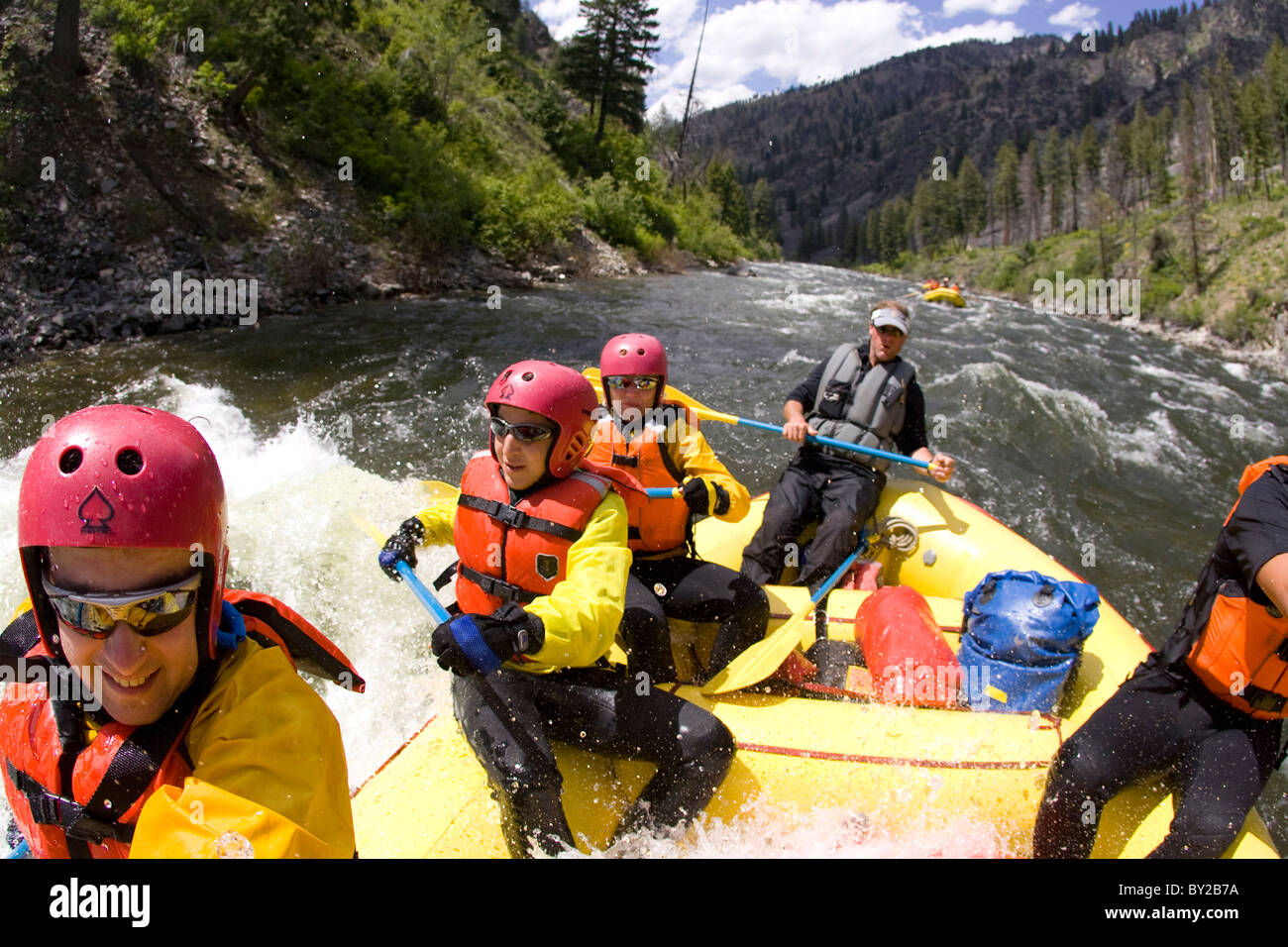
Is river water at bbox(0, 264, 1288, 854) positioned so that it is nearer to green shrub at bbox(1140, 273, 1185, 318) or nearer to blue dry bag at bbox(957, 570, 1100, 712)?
blue dry bag at bbox(957, 570, 1100, 712)

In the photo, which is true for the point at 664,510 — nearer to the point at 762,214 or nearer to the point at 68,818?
the point at 68,818

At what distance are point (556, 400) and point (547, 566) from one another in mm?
558

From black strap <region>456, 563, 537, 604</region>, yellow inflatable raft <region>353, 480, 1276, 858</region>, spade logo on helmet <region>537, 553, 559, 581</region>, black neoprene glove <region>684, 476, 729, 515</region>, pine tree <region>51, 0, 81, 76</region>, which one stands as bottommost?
yellow inflatable raft <region>353, 480, 1276, 858</region>

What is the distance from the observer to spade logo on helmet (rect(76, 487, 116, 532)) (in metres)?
1.30

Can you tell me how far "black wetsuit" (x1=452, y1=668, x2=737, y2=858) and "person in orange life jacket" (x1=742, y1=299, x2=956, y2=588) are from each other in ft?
7.12

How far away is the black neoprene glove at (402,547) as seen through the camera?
2803mm

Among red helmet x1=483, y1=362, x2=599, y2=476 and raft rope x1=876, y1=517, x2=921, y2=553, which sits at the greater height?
red helmet x1=483, y1=362, x2=599, y2=476

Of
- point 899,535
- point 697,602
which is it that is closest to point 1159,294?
point 899,535

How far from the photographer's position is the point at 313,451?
729 centimetres

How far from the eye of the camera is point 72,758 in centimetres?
150

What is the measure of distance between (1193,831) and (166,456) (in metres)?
3.11

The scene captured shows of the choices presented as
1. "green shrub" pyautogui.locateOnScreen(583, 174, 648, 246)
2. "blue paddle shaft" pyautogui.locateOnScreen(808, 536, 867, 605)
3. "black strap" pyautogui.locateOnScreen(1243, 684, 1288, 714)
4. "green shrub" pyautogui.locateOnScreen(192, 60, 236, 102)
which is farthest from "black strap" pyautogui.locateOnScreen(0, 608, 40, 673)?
"green shrub" pyautogui.locateOnScreen(583, 174, 648, 246)

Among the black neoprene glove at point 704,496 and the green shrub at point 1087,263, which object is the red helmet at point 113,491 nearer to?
the black neoprene glove at point 704,496
